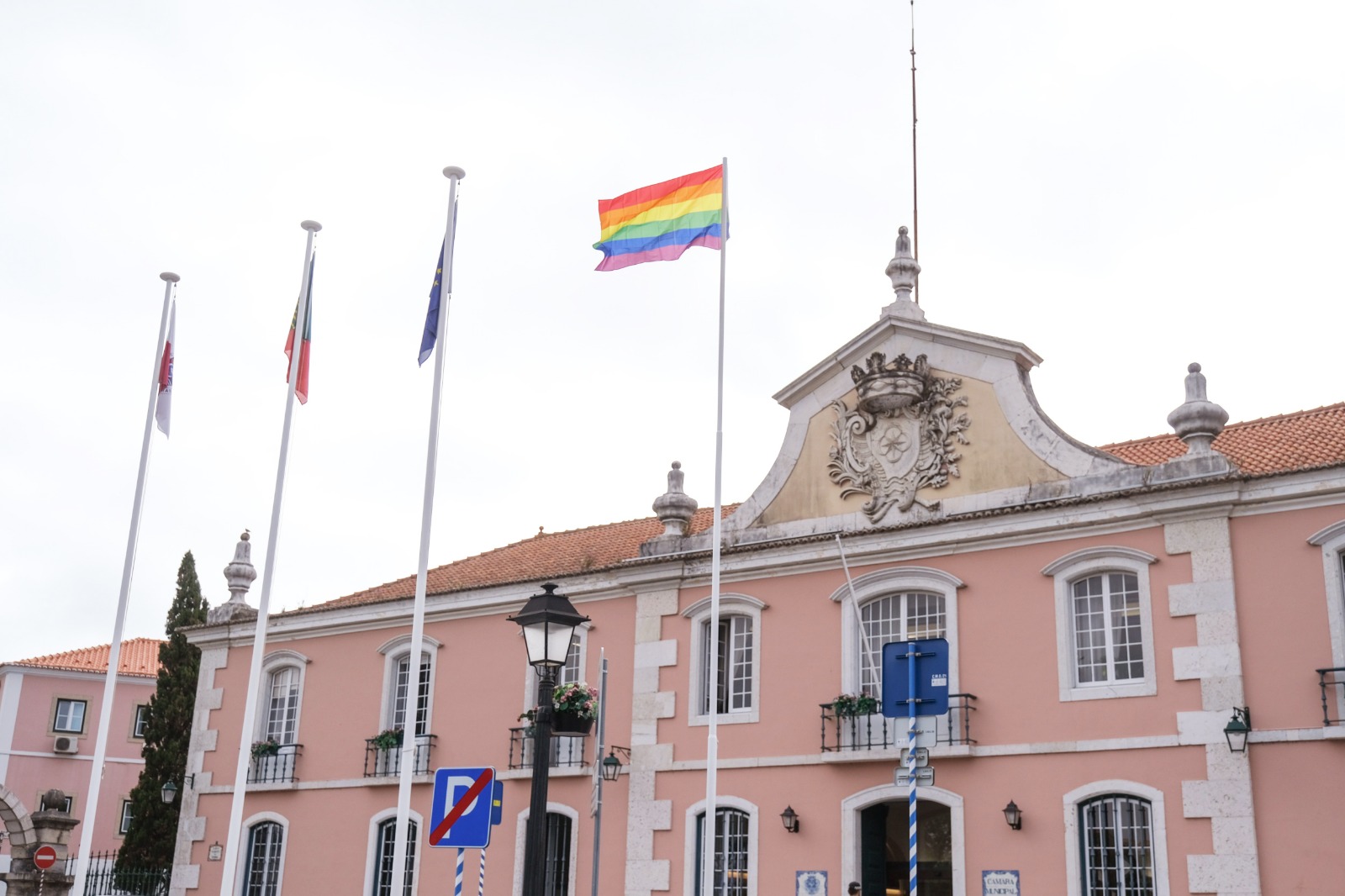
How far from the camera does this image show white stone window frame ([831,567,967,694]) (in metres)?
18.8

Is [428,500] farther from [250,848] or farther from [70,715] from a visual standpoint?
[70,715]

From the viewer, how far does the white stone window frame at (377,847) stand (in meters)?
23.0

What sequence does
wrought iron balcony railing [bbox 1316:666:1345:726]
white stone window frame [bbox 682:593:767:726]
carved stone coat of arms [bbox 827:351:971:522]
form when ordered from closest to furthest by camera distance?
Answer: wrought iron balcony railing [bbox 1316:666:1345:726], carved stone coat of arms [bbox 827:351:971:522], white stone window frame [bbox 682:593:767:726]

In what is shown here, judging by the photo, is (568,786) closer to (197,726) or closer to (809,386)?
(809,386)

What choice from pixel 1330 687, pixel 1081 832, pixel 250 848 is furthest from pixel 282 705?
pixel 1330 687

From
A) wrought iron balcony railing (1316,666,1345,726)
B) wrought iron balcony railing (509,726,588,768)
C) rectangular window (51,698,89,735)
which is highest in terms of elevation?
rectangular window (51,698,89,735)

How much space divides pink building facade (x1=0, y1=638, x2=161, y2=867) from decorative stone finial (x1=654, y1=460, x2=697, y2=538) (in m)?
24.9

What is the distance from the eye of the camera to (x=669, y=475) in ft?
73.2

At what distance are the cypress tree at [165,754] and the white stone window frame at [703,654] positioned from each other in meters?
16.3

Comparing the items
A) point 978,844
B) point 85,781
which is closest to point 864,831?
point 978,844

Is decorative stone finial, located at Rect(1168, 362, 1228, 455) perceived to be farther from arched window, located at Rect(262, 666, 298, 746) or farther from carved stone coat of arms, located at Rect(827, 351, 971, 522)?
arched window, located at Rect(262, 666, 298, 746)

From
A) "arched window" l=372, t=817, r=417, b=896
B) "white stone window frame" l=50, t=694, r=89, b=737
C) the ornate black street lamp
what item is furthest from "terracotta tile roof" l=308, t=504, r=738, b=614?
"white stone window frame" l=50, t=694, r=89, b=737

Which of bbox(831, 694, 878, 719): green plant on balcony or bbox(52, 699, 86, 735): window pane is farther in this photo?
bbox(52, 699, 86, 735): window pane

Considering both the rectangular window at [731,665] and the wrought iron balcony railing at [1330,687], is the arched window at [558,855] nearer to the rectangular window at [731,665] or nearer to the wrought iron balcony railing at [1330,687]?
the rectangular window at [731,665]
